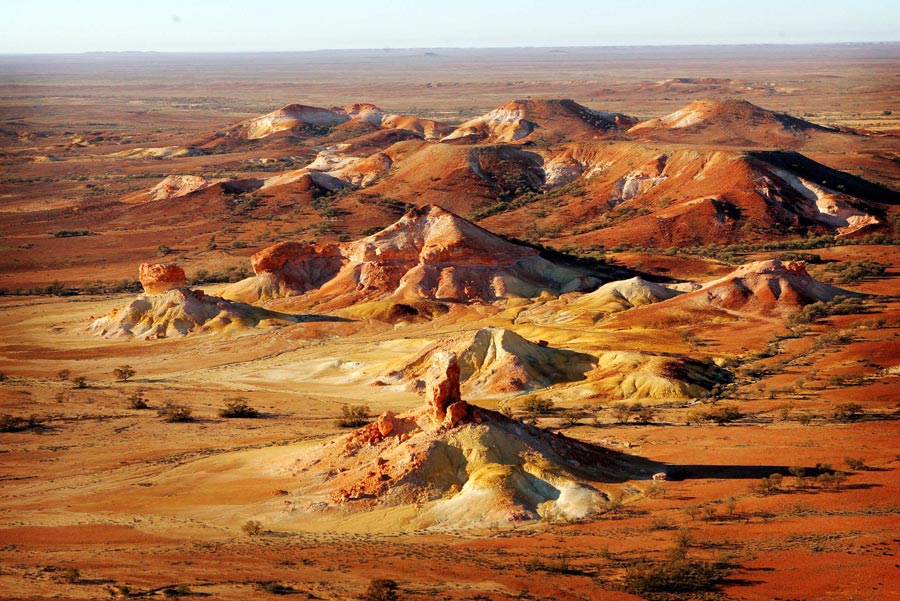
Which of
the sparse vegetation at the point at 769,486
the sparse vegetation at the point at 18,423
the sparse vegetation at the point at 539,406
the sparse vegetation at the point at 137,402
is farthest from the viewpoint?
the sparse vegetation at the point at 137,402

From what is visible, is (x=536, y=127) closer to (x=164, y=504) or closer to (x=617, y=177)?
(x=617, y=177)

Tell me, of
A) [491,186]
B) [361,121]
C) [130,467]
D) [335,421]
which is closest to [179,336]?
[335,421]

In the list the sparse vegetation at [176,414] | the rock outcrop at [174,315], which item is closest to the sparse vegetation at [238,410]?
the sparse vegetation at [176,414]

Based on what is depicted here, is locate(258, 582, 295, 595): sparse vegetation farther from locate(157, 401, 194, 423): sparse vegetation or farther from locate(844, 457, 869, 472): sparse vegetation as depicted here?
locate(157, 401, 194, 423): sparse vegetation

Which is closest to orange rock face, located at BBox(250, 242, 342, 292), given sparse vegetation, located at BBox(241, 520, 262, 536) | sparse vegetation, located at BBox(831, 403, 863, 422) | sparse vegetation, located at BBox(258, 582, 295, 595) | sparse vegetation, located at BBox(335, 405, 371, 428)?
sparse vegetation, located at BBox(335, 405, 371, 428)

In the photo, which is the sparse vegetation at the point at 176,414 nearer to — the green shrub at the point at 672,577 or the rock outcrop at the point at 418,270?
the rock outcrop at the point at 418,270

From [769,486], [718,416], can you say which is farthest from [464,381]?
[769,486]
